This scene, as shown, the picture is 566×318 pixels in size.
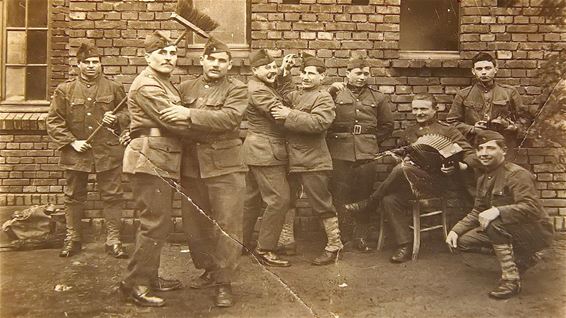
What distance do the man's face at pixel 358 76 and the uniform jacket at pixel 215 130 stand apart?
1621 millimetres

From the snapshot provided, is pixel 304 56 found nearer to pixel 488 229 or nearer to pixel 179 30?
pixel 179 30

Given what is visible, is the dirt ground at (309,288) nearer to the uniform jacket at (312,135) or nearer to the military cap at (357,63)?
the uniform jacket at (312,135)

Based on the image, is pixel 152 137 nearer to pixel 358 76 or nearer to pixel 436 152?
pixel 358 76

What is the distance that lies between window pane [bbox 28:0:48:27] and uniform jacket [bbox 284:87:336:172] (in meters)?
3.29

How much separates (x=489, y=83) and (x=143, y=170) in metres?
3.52

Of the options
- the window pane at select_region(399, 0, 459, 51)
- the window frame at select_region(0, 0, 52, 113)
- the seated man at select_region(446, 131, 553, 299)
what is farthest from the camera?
the window frame at select_region(0, 0, 52, 113)

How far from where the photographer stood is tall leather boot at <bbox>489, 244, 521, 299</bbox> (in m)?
4.33

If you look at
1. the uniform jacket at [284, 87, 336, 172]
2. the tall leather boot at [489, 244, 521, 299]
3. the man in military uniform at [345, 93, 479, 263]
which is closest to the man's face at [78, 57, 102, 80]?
the uniform jacket at [284, 87, 336, 172]

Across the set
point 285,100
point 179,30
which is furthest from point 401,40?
point 179,30

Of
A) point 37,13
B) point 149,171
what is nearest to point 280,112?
point 149,171

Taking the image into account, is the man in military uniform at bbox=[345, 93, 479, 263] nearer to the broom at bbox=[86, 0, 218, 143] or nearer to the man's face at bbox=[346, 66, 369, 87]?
the man's face at bbox=[346, 66, 369, 87]

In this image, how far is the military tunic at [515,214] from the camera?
4.43 metres

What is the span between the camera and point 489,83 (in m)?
5.45

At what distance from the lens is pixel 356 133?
18.3 feet
